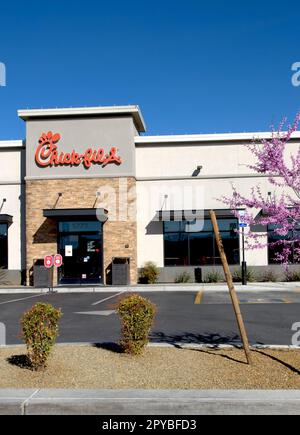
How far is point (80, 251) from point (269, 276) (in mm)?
8922

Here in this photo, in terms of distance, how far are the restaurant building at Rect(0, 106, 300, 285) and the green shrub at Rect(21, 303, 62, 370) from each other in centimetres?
1602

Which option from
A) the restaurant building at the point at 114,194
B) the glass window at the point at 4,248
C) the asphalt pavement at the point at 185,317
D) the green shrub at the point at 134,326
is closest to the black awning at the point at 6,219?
the restaurant building at the point at 114,194

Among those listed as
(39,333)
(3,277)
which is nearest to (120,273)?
(3,277)

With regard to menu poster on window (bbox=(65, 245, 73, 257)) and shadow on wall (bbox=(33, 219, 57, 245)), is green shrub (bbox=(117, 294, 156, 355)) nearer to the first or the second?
shadow on wall (bbox=(33, 219, 57, 245))

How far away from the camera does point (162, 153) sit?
24328mm

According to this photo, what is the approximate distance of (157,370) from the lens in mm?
6828

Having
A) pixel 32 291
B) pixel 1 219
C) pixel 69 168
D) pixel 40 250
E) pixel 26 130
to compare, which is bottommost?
pixel 32 291

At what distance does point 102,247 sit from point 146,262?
2.20 metres

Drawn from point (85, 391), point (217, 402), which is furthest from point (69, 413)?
point (217, 402)

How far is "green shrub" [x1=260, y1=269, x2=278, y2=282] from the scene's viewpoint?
23.4m

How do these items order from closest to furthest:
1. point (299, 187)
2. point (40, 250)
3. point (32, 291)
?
point (299, 187)
point (32, 291)
point (40, 250)

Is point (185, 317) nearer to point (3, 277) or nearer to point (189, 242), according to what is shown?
point (189, 242)

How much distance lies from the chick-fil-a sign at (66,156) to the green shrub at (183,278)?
5966 millimetres
